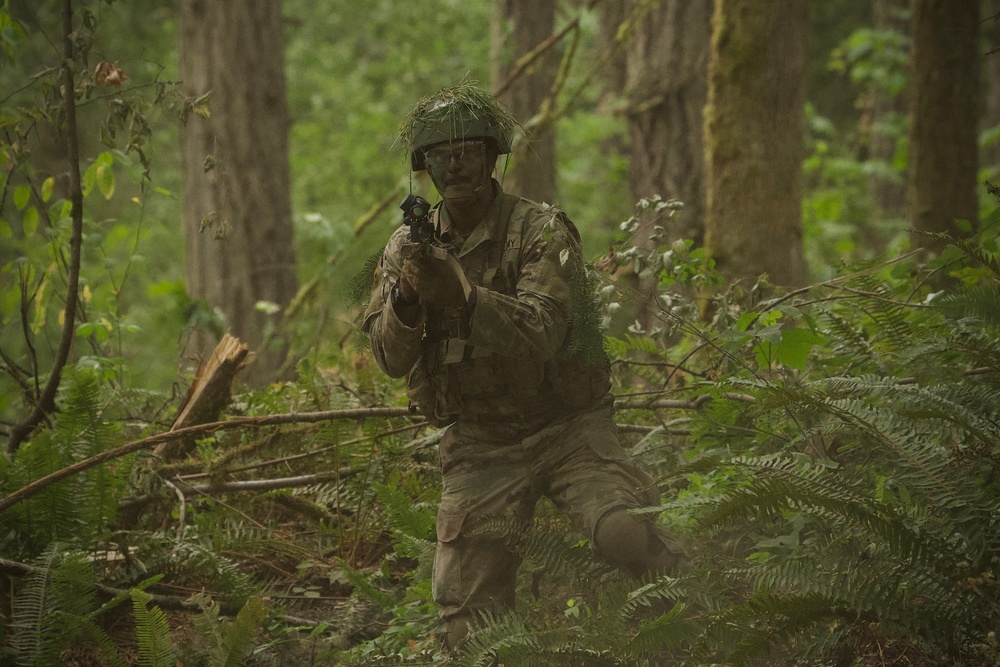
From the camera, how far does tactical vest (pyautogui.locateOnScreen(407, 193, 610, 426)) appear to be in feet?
13.4

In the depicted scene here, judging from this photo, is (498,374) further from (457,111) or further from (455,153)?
(457,111)

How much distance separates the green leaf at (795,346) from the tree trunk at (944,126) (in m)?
3.32

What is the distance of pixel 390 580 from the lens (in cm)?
521

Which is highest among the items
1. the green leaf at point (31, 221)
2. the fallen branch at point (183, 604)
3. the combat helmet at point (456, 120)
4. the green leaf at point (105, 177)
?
the combat helmet at point (456, 120)

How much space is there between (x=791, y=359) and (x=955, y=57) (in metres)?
4.24

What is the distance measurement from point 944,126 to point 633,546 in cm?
494

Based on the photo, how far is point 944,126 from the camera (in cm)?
715

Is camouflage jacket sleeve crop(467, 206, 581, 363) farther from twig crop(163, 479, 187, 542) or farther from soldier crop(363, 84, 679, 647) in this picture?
twig crop(163, 479, 187, 542)

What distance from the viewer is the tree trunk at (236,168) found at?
9.38m

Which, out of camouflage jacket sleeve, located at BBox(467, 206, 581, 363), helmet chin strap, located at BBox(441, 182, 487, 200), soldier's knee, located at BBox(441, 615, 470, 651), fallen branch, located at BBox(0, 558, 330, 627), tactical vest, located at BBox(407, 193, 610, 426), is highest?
helmet chin strap, located at BBox(441, 182, 487, 200)

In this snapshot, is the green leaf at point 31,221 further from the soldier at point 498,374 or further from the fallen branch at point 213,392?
the soldier at point 498,374

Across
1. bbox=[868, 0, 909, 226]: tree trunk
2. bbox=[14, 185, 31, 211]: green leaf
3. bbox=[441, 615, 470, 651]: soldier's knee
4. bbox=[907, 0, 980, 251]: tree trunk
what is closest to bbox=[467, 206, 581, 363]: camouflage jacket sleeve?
bbox=[441, 615, 470, 651]: soldier's knee

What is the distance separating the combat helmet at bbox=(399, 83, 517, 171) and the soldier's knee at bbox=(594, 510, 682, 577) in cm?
166

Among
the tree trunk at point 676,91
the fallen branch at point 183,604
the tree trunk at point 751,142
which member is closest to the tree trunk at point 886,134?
the tree trunk at point 676,91
